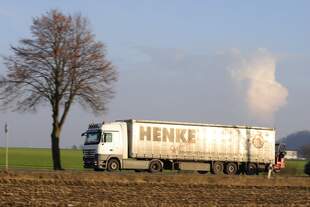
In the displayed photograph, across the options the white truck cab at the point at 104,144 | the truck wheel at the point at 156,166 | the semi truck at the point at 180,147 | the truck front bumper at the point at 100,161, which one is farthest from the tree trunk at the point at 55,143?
the truck wheel at the point at 156,166

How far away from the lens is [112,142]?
45.3 metres

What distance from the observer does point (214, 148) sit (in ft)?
160

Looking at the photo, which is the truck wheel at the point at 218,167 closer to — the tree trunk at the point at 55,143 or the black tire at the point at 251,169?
the black tire at the point at 251,169

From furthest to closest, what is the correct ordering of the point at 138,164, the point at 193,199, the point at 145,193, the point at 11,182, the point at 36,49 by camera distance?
the point at 36,49 < the point at 138,164 < the point at 11,182 < the point at 145,193 < the point at 193,199

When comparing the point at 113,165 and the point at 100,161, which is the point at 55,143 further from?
the point at 100,161

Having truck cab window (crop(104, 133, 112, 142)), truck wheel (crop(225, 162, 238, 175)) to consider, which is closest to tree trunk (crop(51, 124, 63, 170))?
truck cab window (crop(104, 133, 112, 142))

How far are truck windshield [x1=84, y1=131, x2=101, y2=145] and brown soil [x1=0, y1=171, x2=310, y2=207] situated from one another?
10110 mm

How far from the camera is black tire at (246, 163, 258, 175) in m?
49.8

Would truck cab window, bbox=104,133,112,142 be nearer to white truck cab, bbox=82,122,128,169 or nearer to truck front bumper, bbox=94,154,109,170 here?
white truck cab, bbox=82,122,128,169

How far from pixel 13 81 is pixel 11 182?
21.9m

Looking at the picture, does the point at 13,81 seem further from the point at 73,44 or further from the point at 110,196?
the point at 110,196

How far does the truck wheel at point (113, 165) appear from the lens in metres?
45.2

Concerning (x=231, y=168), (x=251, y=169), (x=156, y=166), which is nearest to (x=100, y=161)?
(x=156, y=166)

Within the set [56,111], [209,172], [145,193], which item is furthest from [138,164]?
[145,193]
